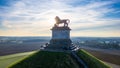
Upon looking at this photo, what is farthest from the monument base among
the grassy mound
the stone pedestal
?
the grassy mound

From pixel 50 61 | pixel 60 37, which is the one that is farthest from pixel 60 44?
pixel 50 61

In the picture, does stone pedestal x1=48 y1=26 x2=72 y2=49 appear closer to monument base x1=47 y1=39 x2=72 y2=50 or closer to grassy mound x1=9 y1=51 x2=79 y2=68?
monument base x1=47 y1=39 x2=72 y2=50

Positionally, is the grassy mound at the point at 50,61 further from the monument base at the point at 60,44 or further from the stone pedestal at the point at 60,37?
the stone pedestal at the point at 60,37

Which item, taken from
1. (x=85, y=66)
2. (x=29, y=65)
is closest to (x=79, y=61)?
(x=85, y=66)

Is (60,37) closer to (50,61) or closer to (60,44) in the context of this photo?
(60,44)

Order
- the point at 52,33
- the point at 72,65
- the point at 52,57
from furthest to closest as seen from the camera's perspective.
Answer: the point at 52,33 → the point at 52,57 → the point at 72,65

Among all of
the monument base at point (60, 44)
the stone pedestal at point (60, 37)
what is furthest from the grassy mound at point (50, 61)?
the stone pedestal at point (60, 37)

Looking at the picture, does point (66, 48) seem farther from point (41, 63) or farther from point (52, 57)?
point (41, 63)
